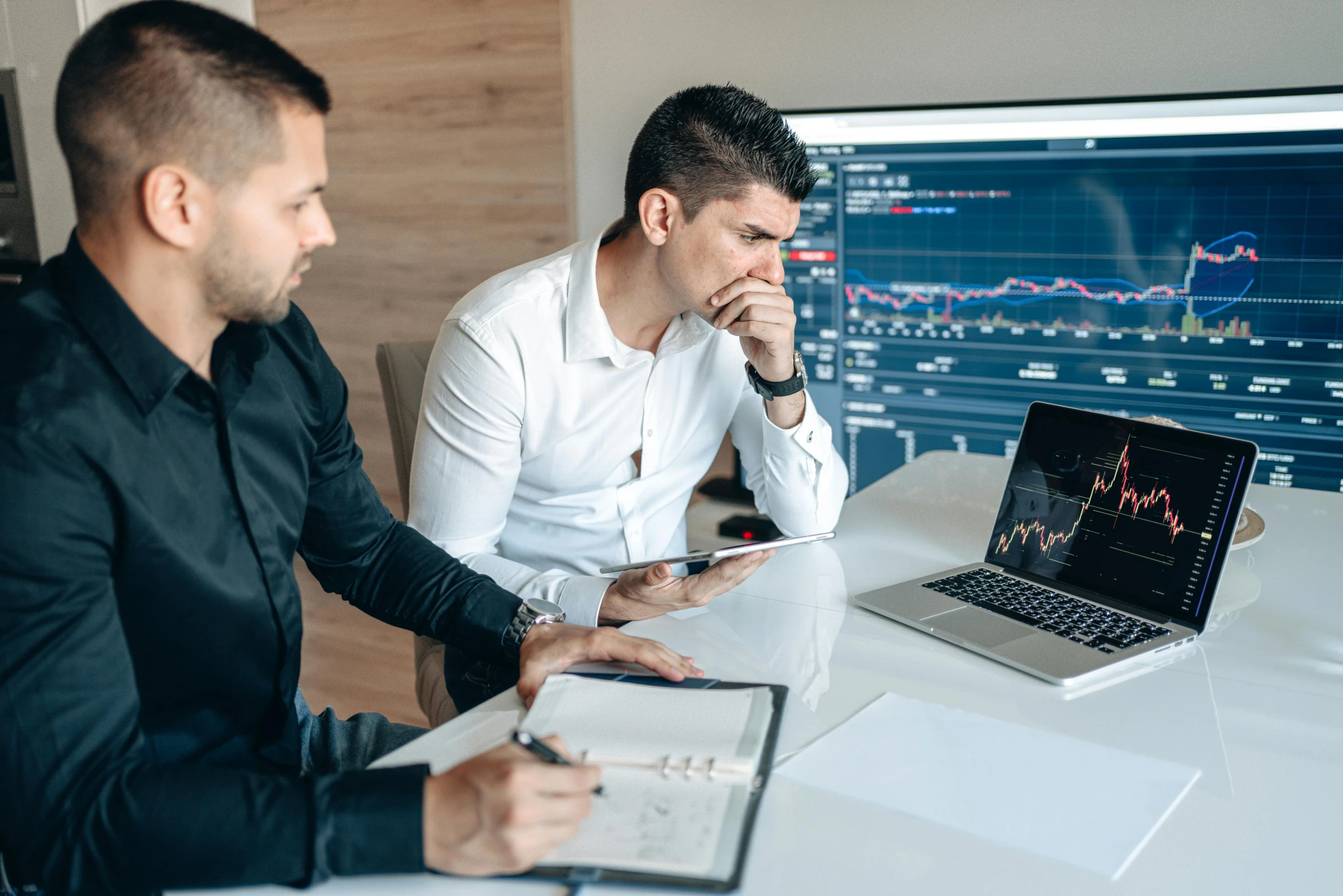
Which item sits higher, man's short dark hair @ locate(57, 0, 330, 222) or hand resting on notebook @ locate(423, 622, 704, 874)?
man's short dark hair @ locate(57, 0, 330, 222)

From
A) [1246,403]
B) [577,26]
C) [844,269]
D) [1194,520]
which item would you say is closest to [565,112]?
[577,26]

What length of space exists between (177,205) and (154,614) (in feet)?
1.19

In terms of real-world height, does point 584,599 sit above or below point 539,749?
below

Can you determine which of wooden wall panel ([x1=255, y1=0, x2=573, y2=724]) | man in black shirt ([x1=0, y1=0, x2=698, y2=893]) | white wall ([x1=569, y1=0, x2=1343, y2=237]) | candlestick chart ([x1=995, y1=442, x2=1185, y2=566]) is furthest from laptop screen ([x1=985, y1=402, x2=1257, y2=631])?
wooden wall panel ([x1=255, y1=0, x2=573, y2=724])

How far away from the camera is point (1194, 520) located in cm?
122

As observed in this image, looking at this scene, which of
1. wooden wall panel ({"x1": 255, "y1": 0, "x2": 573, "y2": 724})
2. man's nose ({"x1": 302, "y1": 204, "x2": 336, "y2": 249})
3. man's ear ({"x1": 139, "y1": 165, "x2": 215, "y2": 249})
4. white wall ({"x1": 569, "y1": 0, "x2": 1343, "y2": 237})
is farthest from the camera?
wooden wall panel ({"x1": 255, "y1": 0, "x2": 573, "y2": 724})

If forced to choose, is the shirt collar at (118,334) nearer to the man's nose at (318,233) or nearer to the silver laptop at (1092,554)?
the man's nose at (318,233)

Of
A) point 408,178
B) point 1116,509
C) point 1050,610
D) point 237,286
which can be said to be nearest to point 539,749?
point 237,286

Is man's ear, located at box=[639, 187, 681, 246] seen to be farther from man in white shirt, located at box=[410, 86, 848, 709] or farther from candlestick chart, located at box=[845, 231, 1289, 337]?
candlestick chart, located at box=[845, 231, 1289, 337]

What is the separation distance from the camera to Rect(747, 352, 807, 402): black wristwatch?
1.67 metres

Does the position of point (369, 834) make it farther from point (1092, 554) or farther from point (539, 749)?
point (1092, 554)

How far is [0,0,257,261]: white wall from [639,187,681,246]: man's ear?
221cm

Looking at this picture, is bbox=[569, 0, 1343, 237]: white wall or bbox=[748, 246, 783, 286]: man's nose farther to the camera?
bbox=[569, 0, 1343, 237]: white wall

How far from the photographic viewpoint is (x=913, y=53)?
7.74ft
